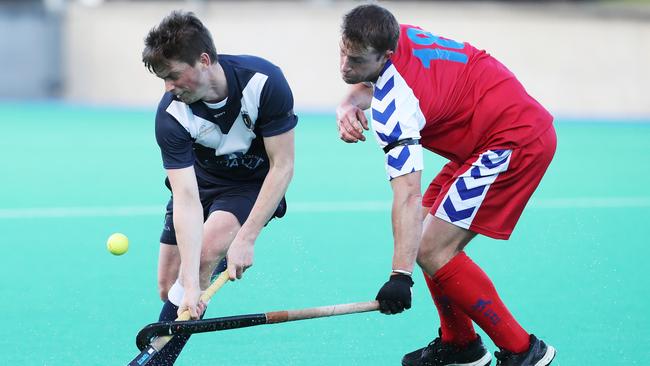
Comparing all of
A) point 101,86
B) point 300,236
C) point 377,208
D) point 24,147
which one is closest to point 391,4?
point 101,86

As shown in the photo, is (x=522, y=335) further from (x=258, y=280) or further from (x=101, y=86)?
(x=101, y=86)

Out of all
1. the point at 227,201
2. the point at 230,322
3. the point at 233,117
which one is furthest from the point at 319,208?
the point at 230,322

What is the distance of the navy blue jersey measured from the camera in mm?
3783

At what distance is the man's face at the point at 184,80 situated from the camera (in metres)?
3.56

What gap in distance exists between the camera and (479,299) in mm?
3820

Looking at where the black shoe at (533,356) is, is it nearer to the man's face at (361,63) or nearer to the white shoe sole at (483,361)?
the white shoe sole at (483,361)

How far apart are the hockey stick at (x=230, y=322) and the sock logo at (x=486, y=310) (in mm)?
419

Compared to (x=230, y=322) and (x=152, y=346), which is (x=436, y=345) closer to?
(x=230, y=322)

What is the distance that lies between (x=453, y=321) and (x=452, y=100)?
0.89 metres

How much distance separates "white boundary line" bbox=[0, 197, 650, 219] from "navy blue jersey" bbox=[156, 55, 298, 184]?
10.7 ft

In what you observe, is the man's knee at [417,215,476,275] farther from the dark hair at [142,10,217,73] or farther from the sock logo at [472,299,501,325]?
the dark hair at [142,10,217,73]

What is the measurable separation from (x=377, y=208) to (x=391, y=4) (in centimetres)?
677

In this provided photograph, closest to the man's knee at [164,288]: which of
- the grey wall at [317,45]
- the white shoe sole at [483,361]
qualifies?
the white shoe sole at [483,361]

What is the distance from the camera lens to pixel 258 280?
208 inches
